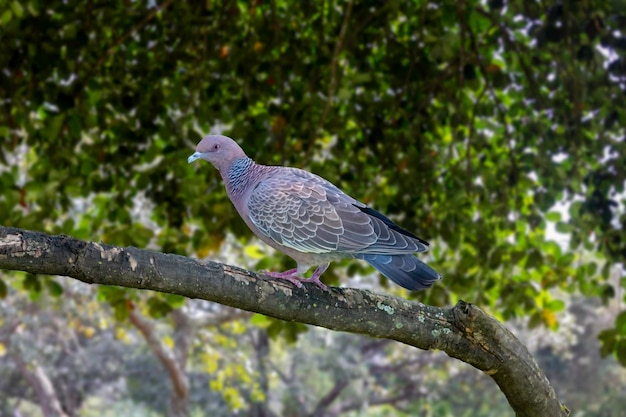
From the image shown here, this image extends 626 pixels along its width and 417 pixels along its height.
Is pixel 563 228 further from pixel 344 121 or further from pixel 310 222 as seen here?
pixel 310 222

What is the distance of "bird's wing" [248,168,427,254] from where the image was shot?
228 centimetres

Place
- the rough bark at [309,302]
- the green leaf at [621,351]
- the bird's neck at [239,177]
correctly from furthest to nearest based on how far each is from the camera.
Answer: the green leaf at [621,351] → the bird's neck at [239,177] → the rough bark at [309,302]

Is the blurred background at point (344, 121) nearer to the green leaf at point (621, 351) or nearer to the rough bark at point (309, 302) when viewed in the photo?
the green leaf at point (621, 351)

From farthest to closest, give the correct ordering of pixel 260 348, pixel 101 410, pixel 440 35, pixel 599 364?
pixel 101 410, pixel 599 364, pixel 260 348, pixel 440 35

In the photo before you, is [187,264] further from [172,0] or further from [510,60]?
[510,60]

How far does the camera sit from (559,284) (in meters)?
6.28

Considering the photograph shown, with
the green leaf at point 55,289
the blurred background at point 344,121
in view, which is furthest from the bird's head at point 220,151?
the green leaf at point 55,289

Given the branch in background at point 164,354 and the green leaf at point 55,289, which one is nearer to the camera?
the green leaf at point 55,289

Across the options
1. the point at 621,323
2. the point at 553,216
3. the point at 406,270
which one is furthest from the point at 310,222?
the point at 553,216

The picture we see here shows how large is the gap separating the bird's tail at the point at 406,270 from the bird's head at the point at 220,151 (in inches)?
19.7

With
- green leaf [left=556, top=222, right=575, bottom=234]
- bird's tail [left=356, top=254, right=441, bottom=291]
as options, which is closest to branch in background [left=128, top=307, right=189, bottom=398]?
green leaf [left=556, top=222, right=575, bottom=234]

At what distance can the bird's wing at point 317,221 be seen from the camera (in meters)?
2.28

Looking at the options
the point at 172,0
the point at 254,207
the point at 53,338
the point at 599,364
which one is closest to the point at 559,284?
the point at 172,0

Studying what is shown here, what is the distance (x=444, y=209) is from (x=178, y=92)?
6.14 feet
